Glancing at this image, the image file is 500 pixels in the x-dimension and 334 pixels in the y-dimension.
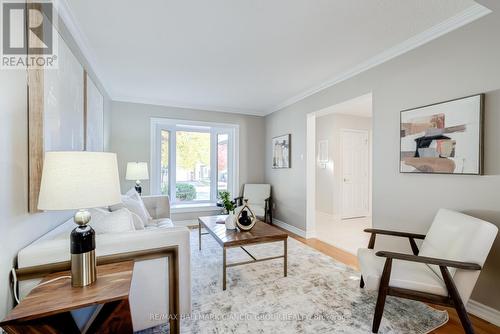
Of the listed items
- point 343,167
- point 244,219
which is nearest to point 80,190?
point 244,219

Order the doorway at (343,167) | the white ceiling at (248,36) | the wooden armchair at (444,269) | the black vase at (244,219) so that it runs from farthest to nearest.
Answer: the doorway at (343,167) → the black vase at (244,219) → the white ceiling at (248,36) → the wooden armchair at (444,269)

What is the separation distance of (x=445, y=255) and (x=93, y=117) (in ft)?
12.4

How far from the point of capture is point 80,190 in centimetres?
108

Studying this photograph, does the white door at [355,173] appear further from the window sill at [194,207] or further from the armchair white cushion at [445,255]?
A: the armchair white cushion at [445,255]

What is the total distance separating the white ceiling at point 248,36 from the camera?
1814 mm

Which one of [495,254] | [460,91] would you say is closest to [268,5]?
[460,91]

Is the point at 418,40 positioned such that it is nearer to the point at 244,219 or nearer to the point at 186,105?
the point at 244,219

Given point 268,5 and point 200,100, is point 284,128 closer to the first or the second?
point 200,100

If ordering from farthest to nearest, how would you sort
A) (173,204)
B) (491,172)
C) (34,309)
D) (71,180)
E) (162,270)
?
(173,204)
(491,172)
(162,270)
(71,180)
(34,309)

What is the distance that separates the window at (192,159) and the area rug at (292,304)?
2269mm

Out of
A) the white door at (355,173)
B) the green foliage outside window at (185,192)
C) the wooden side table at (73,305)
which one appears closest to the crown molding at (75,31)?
the wooden side table at (73,305)

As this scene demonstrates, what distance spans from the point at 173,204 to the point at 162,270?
3273 millimetres

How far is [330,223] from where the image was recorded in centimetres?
478

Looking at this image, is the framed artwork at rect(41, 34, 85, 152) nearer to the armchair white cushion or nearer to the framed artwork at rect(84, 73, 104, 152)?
the framed artwork at rect(84, 73, 104, 152)
